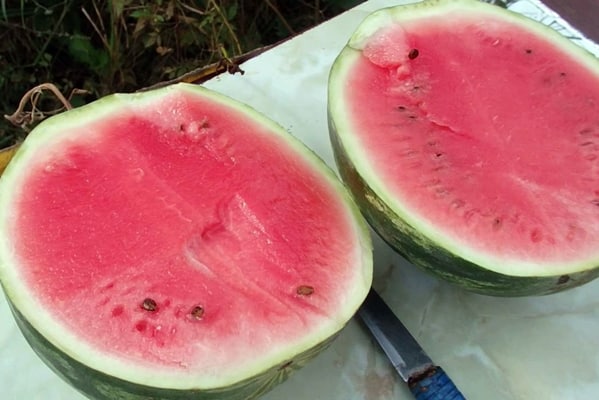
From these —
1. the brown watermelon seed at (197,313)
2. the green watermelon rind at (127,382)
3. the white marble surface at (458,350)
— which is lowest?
the white marble surface at (458,350)

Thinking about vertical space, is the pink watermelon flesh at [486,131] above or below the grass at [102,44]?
above

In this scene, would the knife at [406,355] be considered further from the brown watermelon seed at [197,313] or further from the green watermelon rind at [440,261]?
the brown watermelon seed at [197,313]

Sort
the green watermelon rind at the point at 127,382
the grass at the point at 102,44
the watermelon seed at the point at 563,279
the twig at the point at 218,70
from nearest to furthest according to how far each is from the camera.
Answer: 1. the green watermelon rind at the point at 127,382
2. the watermelon seed at the point at 563,279
3. the twig at the point at 218,70
4. the grass at the point at 102,44

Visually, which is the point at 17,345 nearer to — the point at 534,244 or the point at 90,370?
the point at 90,370

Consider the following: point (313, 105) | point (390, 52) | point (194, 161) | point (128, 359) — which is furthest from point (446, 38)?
point (128, 359)

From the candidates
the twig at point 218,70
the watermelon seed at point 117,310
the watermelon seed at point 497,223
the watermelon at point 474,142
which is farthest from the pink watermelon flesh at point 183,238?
the twig at point 218,70

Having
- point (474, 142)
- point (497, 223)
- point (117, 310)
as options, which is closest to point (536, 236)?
point (497, 223)

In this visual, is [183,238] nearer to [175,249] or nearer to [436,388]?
[175,249]
